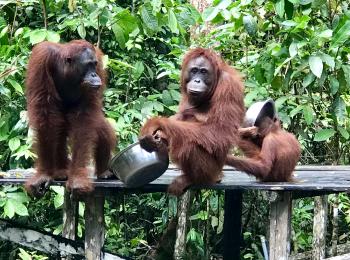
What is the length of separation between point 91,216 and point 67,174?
0.33 m

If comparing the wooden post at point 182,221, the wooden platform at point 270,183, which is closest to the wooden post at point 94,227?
the wooden platform at point 270,183

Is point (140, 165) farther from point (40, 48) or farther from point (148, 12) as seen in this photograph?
point (148, 12)

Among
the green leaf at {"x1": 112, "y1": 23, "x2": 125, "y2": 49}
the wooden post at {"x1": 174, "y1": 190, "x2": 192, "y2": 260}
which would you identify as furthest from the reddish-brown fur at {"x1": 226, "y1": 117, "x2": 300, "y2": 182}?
the wooden post at {"x1": 174, "y1": 190, "x2": 192, "y2": 260}

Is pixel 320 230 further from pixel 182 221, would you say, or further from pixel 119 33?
pixel 119 33

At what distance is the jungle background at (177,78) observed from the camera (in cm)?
510

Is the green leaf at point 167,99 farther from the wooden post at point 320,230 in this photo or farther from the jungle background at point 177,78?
the wooden post at point 320,230

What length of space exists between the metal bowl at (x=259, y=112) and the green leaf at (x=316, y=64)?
56 cm

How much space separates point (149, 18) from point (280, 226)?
186cm

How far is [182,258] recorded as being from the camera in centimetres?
595

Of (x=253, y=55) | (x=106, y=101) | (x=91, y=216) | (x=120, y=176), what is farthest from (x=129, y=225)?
(x=120, y=176)

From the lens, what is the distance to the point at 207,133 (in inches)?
158

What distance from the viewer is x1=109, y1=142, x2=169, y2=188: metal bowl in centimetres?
385

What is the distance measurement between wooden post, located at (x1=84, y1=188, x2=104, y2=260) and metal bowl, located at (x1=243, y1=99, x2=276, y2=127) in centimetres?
107

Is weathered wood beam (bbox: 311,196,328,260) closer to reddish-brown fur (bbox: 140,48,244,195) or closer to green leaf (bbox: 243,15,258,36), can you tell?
green leaf (bbox: 243,15,258,36)
